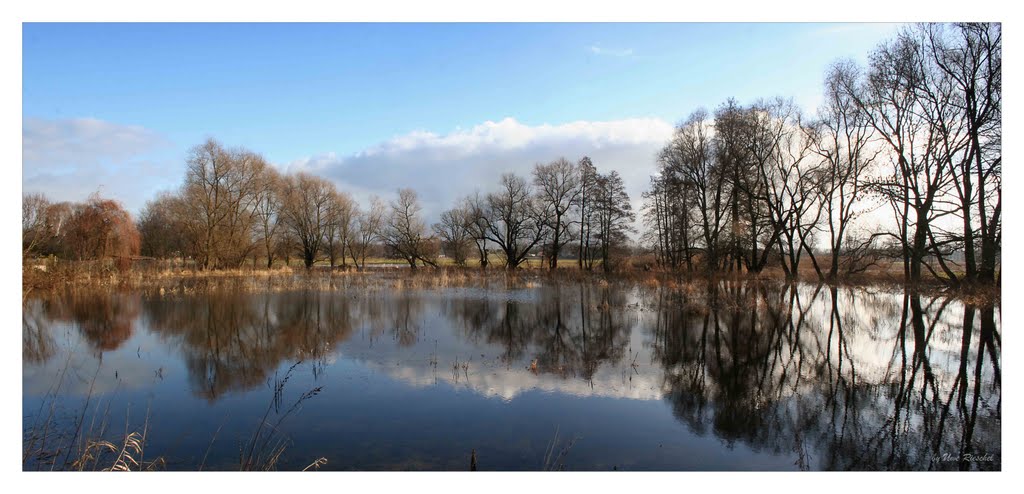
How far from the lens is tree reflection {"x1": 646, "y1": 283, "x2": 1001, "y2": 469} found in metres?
5.10

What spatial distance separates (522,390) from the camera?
7.30 meters

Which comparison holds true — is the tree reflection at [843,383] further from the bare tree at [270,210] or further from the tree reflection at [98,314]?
the bare tree at [270,210]

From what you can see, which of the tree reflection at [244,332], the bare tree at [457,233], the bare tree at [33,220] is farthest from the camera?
the bare tree at [457,233]

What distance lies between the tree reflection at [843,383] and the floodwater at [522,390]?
0.04 meters

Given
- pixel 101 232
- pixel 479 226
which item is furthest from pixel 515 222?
pixel 101 232

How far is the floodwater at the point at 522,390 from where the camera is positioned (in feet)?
16.7

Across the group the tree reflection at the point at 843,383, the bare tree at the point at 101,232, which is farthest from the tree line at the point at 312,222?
the tree reflection at the point at 843,383

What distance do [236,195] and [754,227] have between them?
32592 mm

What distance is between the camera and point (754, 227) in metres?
28.9

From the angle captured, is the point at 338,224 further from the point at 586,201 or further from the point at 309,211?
the point at 586,201

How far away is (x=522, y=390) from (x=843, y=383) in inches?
176

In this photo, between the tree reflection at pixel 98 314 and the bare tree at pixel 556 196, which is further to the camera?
the bare tree at pixel 556 196

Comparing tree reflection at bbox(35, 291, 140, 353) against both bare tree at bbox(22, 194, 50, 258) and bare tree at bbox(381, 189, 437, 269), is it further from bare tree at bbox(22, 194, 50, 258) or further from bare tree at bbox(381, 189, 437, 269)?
bare tree at bbox(381, 189, 437, 269)

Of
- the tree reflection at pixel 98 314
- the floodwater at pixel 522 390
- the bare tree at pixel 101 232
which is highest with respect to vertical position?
the bare tree at pixel 101 232
